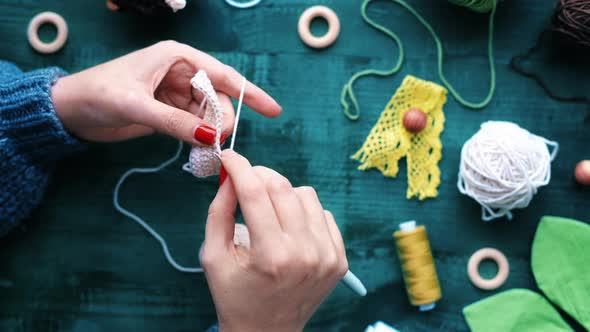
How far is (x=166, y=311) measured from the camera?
1.05 m

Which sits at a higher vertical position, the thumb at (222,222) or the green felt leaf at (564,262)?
the thumb at (222,222)

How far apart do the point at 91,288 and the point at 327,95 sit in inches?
22.8

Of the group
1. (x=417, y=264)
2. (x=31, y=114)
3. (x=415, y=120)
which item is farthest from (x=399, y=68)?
(x=31, y=114)

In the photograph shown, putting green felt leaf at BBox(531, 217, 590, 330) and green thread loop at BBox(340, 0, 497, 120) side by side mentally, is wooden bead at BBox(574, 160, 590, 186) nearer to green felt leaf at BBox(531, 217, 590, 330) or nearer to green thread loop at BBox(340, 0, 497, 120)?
green felt leaf at BBox(531, 217, 590, 330)

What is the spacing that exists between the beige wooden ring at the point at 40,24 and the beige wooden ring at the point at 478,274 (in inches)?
35.1

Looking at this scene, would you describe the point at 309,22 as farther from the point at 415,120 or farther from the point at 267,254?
the point at 267,254

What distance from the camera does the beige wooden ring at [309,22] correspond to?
3.51 feet

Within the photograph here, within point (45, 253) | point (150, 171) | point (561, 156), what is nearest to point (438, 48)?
point (561, 156)

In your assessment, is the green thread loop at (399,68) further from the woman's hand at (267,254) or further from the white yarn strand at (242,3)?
the woman's hand at (267,254)

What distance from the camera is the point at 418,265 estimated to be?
3.32 feet

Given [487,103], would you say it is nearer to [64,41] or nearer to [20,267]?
[64,41]

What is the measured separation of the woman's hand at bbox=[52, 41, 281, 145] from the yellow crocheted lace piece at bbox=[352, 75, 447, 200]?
24cm

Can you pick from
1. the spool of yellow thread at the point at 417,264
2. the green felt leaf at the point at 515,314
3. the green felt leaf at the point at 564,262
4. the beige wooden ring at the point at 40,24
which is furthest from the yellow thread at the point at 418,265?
the beige wooden ring at the point at 40,24

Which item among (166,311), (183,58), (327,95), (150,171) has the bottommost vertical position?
(166,311)
